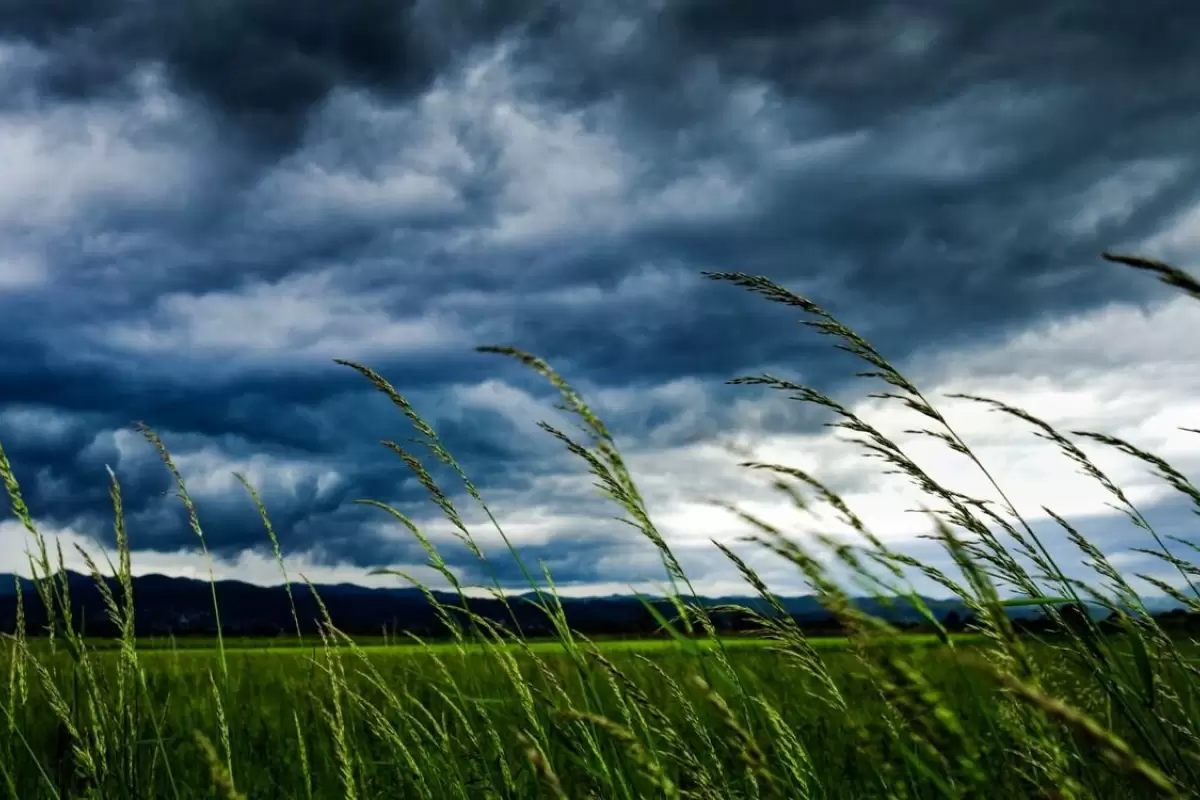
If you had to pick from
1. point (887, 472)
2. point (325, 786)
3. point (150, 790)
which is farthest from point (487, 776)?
point (325, 786)

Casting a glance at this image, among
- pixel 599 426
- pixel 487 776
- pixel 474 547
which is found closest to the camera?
pixel 599 426

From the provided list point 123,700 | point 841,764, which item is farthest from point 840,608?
point 841,764

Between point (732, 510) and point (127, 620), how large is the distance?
1765 mm

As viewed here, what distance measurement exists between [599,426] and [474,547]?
91 cm

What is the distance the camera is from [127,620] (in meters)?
2.56

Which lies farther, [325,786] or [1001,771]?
[325,786]

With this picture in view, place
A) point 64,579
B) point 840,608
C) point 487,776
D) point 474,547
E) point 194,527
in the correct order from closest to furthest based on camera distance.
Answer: point 840,608 → point 487,776 → point 64,579 → point 474,547 → point 194,527

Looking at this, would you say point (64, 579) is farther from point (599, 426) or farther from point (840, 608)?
point (840, 608)

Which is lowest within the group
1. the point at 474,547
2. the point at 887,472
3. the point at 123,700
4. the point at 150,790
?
the point at 150,790

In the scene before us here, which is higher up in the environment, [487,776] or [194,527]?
[194,527]

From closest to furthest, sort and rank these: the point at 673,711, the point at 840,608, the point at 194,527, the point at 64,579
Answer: the point at 840,608, the point at 64,579, the point at 194,527, the point at 673,711

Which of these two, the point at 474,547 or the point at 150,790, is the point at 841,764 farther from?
the point at 150,790

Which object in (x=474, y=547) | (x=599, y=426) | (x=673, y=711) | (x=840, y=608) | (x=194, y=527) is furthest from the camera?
(x=673, y=711)

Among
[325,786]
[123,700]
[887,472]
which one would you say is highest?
[887,472]
